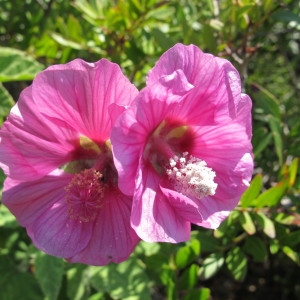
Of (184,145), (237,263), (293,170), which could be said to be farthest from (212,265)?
(184,145)

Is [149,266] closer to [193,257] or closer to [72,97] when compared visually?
[193,257]

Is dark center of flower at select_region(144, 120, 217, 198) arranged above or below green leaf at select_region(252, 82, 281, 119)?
above

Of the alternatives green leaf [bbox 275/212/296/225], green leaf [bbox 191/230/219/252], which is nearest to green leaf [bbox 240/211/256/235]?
green leaf [bbox 275/212/296/225]

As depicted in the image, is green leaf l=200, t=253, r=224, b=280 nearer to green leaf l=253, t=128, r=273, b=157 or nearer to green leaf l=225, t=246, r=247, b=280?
green leaf l=225, t=246, r=247, b=280

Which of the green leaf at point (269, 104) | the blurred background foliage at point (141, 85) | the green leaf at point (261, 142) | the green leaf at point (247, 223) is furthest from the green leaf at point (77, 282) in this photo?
the green leaf at point (269, 104)

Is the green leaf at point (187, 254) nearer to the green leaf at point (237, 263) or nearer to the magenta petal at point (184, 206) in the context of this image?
the green leaf at point (237, 263)

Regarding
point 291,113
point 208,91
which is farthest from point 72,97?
point 291,113

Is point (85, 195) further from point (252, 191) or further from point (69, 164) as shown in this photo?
point (252, 191)
